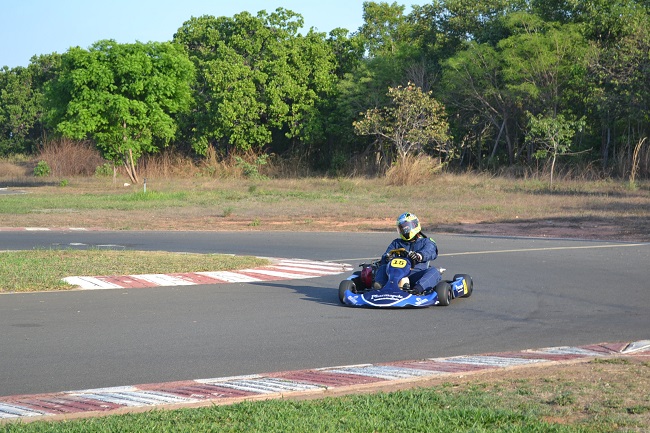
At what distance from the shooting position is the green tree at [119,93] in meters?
42.0

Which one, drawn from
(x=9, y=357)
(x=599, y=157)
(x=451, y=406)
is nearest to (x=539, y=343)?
(x=451, y=406)

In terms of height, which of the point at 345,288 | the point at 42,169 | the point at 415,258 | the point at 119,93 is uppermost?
the point at 119,93

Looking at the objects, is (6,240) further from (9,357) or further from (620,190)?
(620,190)

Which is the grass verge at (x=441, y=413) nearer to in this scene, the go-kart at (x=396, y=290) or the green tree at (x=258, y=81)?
the go-kart at (x=396, y=290)

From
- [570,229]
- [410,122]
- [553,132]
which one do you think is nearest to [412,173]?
[410,122]

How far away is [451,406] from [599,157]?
41178 millimetres

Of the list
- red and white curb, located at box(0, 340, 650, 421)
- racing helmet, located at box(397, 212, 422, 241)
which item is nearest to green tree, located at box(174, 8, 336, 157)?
racing helmet, located at box(397, 212, 422, 241)

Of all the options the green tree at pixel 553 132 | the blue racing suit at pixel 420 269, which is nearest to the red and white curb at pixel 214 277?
the blue racing suit at pixel 420 269

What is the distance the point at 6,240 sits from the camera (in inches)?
823

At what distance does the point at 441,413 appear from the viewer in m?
5.55

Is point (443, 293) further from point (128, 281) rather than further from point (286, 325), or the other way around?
point (128, 281)

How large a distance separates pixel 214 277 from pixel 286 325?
4.54 metres

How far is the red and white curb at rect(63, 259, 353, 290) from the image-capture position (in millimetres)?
13586

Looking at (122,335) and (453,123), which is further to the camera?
(453,123)
